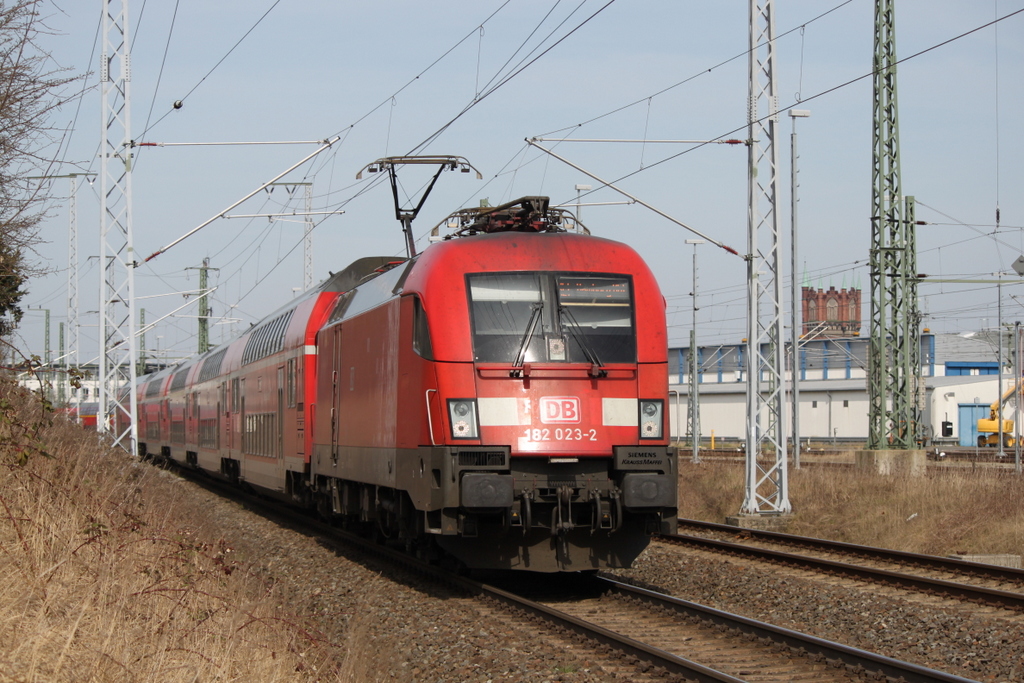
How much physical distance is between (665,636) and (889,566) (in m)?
5.68

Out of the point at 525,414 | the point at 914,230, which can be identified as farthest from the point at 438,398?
the point at 914,230

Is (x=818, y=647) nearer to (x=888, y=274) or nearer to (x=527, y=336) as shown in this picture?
(x=527, y=336)

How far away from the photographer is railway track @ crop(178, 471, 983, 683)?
760cm

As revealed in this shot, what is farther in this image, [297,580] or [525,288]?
[297,580]

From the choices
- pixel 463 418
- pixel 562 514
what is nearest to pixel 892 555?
pixel 562 514

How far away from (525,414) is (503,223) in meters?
2.90

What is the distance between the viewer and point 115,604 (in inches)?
279

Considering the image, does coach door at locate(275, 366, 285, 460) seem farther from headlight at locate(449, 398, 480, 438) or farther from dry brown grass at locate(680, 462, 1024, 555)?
headlight at locate(449, 398, 480, 438)

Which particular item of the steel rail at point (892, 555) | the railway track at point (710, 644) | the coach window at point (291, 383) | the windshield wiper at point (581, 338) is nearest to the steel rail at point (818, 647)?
the railway track at point (710, 644)

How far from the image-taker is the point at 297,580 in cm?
1266

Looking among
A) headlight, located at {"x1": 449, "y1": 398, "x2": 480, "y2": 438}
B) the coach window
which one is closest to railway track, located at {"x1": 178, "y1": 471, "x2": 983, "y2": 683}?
headlight, located at {"x1": 449, "y1": 398, "x2": 480, "y2": 438}

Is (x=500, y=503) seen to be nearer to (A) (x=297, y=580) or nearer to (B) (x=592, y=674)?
(B) (x=592, y=674)

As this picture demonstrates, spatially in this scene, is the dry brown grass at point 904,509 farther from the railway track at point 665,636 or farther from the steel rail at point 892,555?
the railway track at point 665,636

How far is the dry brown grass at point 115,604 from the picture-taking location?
604 cm
